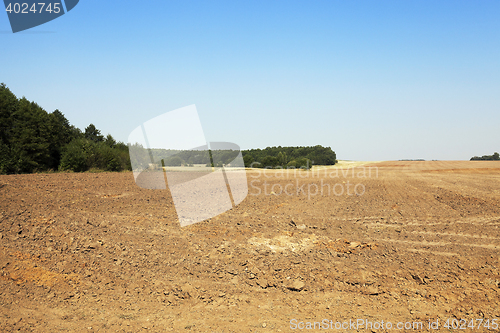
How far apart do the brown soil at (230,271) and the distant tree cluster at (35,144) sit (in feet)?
78.4

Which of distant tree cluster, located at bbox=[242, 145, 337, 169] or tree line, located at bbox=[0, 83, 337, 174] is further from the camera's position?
distant tree cluster, located at bbox=[242, 145, 337, 169]

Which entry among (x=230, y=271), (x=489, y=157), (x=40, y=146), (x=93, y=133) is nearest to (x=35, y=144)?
(x=40, y=146)

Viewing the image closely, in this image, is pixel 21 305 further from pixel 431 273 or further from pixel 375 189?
pixel 375 189

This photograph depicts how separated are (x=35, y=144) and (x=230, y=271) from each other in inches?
1271

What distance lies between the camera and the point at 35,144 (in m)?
29.9

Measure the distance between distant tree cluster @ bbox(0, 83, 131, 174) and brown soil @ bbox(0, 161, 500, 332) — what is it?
2390cm

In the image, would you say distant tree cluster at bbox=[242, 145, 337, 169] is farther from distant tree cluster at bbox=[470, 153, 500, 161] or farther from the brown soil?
the brown soil

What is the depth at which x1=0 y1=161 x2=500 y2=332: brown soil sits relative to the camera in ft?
15.3

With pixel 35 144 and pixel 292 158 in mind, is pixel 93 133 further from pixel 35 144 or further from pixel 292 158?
pixel 292 158

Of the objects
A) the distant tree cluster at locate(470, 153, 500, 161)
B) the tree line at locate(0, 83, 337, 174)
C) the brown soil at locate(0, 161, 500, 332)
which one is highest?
the tree line at locate(0, 83, 337, 174)

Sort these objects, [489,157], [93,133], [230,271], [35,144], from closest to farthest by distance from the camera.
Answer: [230,271]
[35,144]
[93,133]
[489,157]

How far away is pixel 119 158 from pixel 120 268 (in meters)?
38.2

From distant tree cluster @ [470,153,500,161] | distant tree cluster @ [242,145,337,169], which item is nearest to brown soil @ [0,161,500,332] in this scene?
distant tree cluster @ [242,145,337,169]

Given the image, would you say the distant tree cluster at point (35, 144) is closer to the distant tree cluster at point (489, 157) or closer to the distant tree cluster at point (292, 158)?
the distant tree cluster at point (292, 158)
